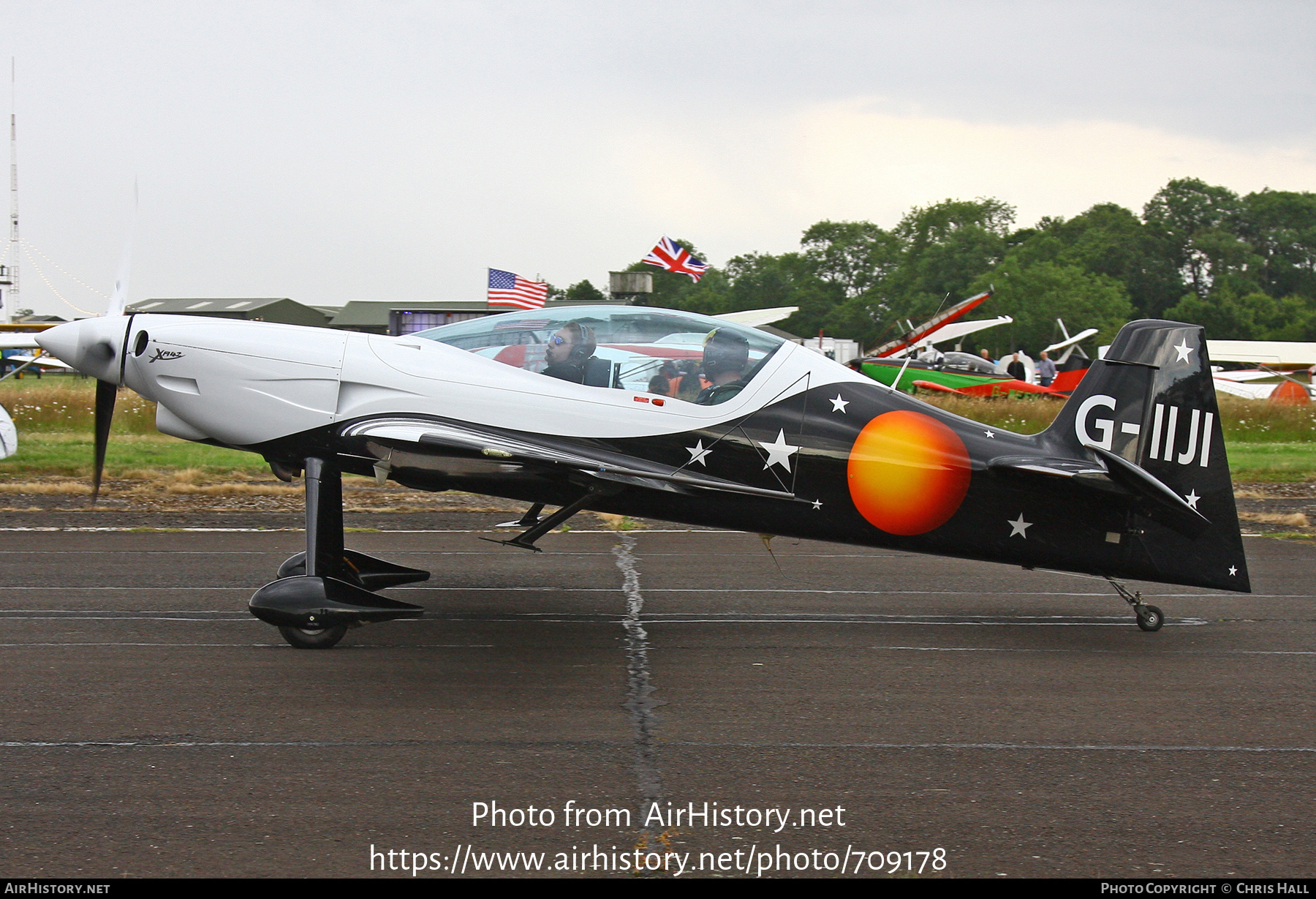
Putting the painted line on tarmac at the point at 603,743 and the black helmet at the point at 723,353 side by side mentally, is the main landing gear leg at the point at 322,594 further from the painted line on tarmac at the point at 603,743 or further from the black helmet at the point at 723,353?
the black helmet at the point at 723,353

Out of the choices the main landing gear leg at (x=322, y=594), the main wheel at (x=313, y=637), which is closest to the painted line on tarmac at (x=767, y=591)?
the main landing gear leg at (x=322, y=594)

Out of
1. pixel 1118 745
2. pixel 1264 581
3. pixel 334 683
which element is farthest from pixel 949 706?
pixel 1264 581

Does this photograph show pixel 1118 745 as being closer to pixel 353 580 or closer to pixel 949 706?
pixel 949 706

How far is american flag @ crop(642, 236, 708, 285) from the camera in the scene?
1983cm

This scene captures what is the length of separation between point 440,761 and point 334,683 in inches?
56.3

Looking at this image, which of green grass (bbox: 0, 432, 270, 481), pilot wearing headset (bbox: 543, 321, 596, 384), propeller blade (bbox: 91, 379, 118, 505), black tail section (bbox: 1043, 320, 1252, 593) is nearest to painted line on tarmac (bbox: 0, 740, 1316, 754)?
black tail section (bbox: 1043, 320, 1252, 593)

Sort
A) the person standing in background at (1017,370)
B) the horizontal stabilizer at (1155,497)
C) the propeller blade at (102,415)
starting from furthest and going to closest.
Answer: the person standing in background at (1017,370), the propeller blade at (102,415), the horizontal stabilizer at (1155,497)

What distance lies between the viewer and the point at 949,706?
19.0 ft

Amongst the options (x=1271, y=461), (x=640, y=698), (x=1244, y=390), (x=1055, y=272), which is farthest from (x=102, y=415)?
(x=1055, y=272)

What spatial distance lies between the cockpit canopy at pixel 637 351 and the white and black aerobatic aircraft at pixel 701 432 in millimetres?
13

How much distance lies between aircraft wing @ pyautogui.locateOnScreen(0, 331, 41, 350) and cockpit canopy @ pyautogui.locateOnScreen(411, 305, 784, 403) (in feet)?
9.57

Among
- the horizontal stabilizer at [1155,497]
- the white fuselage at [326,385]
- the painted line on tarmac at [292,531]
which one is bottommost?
the painted line on tarmac at [292,531]

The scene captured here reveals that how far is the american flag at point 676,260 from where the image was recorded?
19.8 m

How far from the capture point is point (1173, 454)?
717cm
